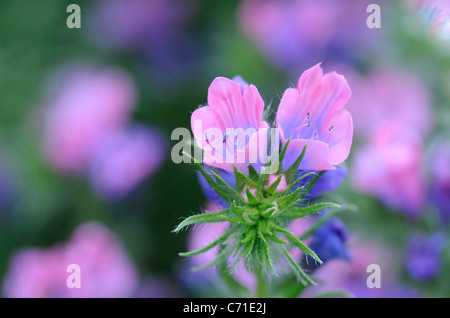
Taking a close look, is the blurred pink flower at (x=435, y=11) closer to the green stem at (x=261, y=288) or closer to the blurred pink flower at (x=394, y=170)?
the blurred pink flower at (x=394, y=170)

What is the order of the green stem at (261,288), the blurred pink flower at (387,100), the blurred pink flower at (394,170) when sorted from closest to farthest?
the green stem at (261,288), the blurred pink flower at (394,170), the blurred pink flower at (387,100)

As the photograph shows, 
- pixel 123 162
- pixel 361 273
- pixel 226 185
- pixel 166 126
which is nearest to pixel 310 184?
pixel 226 185

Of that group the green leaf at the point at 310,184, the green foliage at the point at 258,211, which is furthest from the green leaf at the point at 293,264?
the green leaf at the point at 310,184

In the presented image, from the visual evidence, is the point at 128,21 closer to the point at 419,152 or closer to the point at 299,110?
the point at 419,152

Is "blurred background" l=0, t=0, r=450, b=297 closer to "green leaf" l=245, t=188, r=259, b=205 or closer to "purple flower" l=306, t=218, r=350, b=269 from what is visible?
"purple flower" l=306, t=218, r=350, b=269

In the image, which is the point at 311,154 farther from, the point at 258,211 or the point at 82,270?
the point at 82,270

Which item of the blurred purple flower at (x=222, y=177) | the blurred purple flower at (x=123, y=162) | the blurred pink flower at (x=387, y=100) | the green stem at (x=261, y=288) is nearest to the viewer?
the blurred purple flower at (x=222, y=177)

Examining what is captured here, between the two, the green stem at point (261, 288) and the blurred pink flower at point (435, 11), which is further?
the blurred pink flower at point (435, 11)

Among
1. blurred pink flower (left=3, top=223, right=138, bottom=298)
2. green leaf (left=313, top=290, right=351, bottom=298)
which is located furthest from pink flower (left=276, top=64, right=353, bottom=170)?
blurred pink flower (left=3, top=223, right=138, bottom=298)

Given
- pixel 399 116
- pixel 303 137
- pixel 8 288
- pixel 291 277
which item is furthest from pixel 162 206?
pixel 303 137
